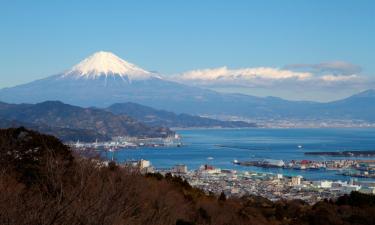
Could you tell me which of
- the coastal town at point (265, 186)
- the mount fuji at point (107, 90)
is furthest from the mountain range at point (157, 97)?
the coastal town at point (265, 186)

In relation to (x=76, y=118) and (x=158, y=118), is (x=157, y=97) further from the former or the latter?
(x=76, y=118)

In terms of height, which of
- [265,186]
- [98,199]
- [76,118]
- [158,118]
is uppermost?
[158,118]

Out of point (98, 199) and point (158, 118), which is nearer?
point (98, 199)

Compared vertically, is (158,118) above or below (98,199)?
above

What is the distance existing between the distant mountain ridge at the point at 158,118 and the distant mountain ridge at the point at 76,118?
2241cm

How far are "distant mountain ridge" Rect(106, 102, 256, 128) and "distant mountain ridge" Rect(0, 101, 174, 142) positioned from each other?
22.4 metres

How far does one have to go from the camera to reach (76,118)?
65.7 m

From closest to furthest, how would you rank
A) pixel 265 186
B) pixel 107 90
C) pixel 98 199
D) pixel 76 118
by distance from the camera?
pixel 98 199, pixel 265 186, pixel 76 118, pixel 107 90

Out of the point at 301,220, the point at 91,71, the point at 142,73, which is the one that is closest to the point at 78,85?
the point at 91,71

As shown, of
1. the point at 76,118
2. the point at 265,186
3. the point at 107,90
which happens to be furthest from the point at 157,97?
the point at 265,186

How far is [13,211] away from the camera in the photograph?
3.14 m

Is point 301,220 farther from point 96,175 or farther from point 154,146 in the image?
point 154,146

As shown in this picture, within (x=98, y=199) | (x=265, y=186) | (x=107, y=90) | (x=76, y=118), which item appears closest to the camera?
(x=98, y=199)

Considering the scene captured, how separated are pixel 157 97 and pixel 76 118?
86.8 m
